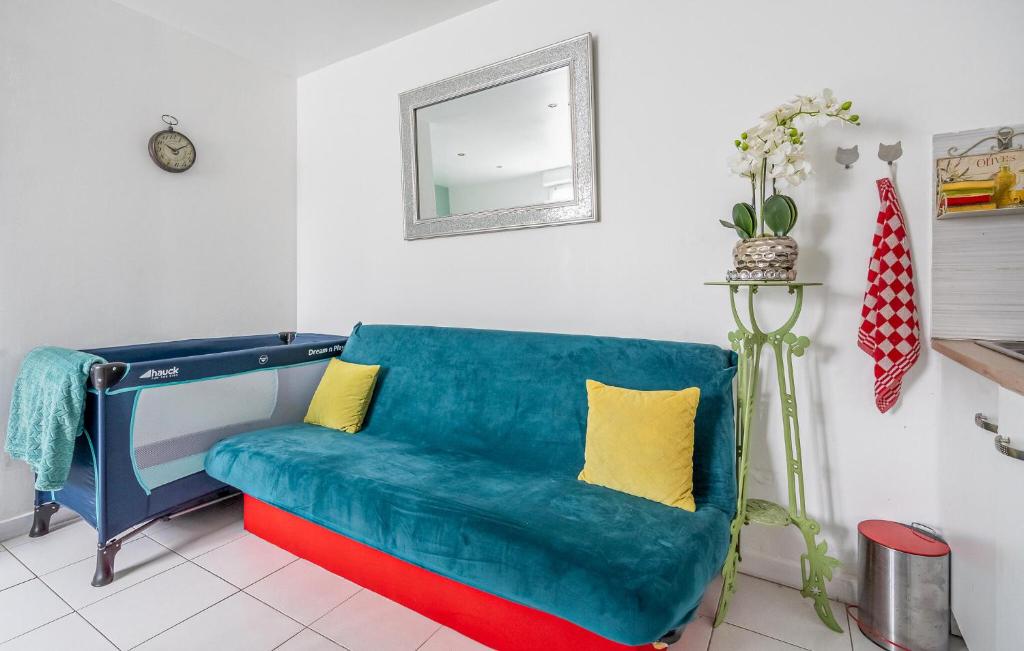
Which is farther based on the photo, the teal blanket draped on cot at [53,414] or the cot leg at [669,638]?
the teal blanket draped on cot at [53,414]

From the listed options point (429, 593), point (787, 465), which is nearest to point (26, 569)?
point (429, 593)

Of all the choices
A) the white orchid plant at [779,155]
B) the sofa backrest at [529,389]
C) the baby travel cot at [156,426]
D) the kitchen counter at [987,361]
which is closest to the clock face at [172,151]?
the baby travel cot at [156,426]

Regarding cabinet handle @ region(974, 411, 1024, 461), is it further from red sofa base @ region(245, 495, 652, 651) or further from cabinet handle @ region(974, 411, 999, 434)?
red sofa base @ region(245, 495, 652, 651)

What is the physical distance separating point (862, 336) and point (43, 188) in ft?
11.8

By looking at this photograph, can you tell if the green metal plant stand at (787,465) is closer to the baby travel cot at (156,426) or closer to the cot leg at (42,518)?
the baby travel cot at (156,426)

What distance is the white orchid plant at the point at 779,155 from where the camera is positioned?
1.63 m

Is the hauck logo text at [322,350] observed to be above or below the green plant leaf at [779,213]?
below

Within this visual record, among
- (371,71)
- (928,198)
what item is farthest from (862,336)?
(371,71)

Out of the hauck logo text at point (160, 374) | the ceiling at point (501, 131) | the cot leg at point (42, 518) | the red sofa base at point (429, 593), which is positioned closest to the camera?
the red sofa base at point (429, 593)

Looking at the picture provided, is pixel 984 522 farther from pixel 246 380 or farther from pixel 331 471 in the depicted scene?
pixel 246 380

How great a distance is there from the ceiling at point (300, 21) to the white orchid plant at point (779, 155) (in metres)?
1.66

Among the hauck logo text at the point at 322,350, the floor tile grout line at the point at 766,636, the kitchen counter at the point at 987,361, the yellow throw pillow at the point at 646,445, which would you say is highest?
the kitchen counter at the point at 987,361

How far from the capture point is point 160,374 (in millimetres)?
2018

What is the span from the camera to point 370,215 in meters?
3.10
